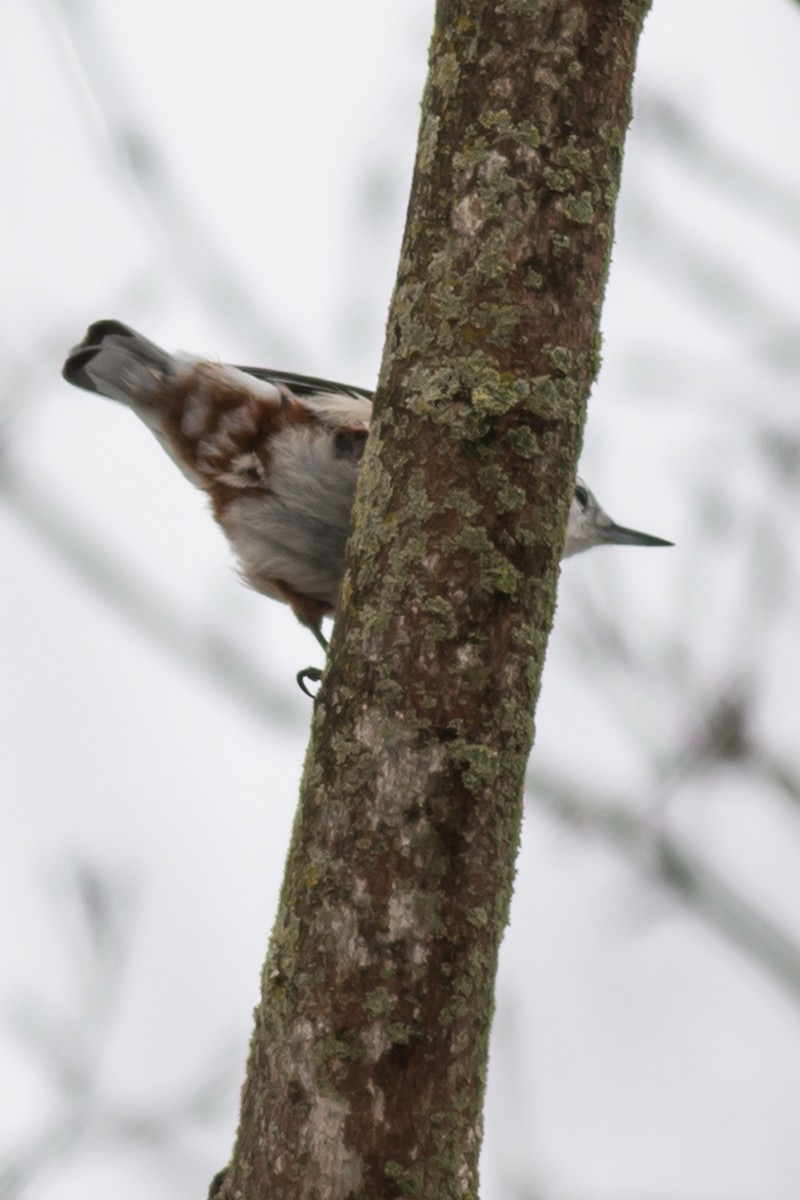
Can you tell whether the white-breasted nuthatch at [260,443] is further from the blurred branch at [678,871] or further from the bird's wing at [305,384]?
the blurred branch at [678,871]

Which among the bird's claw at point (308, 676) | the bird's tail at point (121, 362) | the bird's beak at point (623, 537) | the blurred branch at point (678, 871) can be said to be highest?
the bird's beak at point (623, 537)

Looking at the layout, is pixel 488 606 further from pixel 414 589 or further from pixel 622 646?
pixel 622 646

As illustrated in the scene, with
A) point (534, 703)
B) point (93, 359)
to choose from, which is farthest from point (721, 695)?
point (93, 359)

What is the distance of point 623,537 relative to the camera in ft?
13.0

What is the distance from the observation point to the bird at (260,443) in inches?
107

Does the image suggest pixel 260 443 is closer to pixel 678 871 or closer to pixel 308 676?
pixel 308 676

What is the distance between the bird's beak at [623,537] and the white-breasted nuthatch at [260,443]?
1207 millimetres

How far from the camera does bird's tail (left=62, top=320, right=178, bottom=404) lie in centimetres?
284

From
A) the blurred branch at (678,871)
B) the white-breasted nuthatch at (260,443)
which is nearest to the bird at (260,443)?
the white-breasted nuthatch at (260,443)

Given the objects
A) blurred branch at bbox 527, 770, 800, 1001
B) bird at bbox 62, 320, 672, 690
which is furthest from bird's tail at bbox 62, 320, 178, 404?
blurred branch at bbox 527, 770, 800, 1001

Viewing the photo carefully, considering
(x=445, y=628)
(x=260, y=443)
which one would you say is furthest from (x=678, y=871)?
(x=260, y=443)

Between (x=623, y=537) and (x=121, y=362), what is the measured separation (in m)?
1.67

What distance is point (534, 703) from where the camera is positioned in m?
1.49

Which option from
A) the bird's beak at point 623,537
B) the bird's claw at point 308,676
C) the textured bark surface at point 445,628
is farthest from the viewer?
→ the bird's beak at point 623,537
